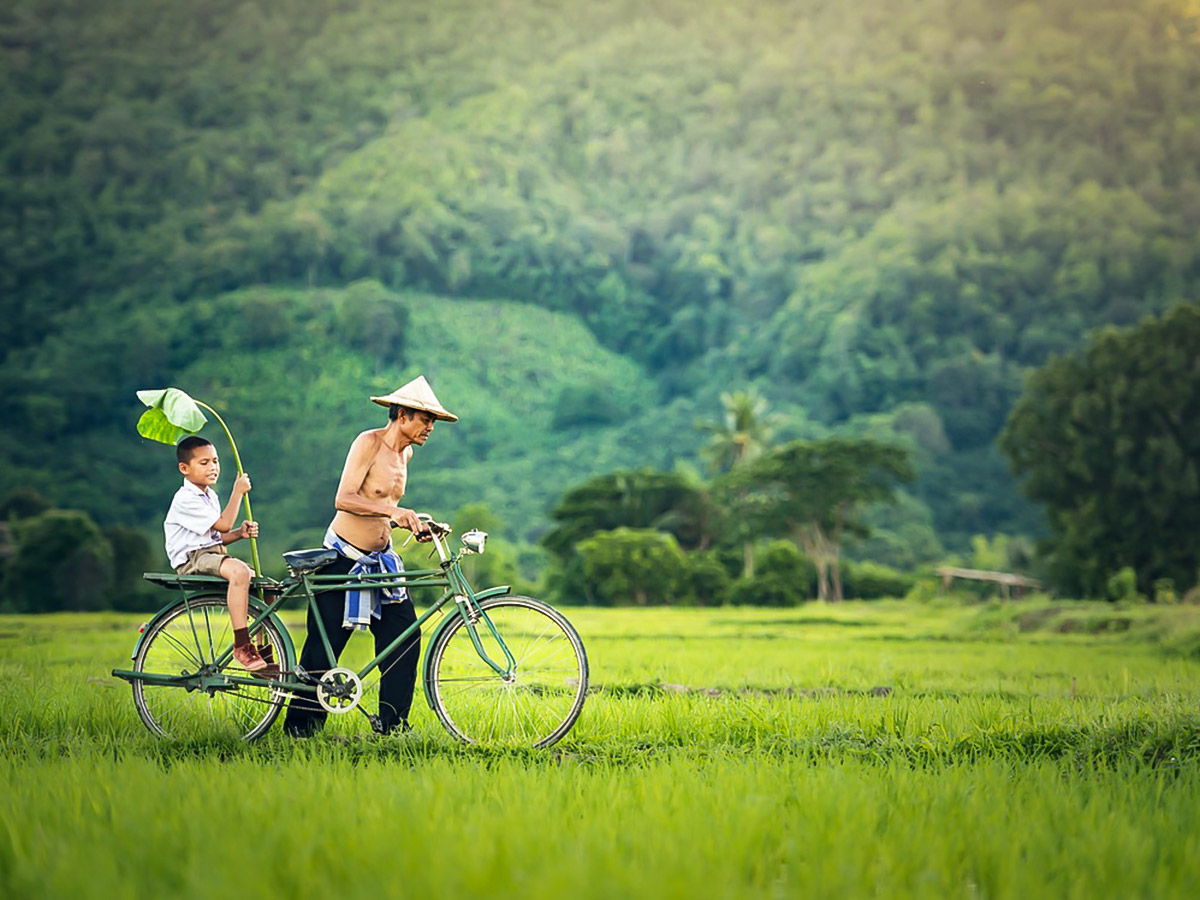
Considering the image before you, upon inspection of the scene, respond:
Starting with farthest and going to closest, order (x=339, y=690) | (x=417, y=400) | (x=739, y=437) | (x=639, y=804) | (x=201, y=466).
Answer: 1. (x=739, y=437)
2. (x=417, y=400)
3. (x=201, y=466)
4. (x=339, y=690)
5. (x=639, y=804)

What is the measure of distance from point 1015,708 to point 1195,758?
2297mm

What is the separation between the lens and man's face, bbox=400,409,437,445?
7.45 meters

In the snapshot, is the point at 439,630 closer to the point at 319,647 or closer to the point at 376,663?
the point at 376,663

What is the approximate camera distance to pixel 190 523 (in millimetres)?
7227

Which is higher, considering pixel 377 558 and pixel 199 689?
pixel 377 558

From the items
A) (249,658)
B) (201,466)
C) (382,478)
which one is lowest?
(249,658)

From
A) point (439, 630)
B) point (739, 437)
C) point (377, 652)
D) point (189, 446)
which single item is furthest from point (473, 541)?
point (739, 437)

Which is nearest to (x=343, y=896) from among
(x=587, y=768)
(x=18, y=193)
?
(x=587, y=768)

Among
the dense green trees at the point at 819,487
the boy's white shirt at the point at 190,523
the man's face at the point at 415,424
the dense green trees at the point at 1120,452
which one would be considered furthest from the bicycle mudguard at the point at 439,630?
the dense green trees at the point at 819,487

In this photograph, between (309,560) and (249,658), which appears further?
(309,560)

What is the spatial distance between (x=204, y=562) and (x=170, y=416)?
2.94ft

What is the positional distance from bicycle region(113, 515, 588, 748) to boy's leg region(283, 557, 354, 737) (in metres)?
0.07

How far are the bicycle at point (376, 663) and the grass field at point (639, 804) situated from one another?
223 millimetres

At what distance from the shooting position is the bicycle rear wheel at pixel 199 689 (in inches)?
287
